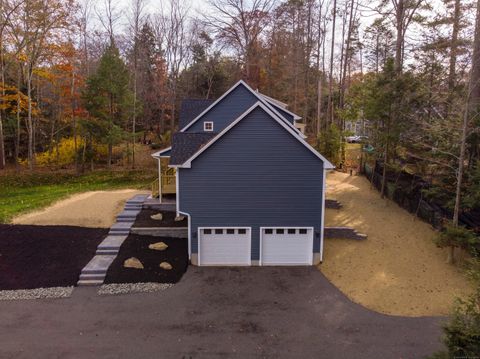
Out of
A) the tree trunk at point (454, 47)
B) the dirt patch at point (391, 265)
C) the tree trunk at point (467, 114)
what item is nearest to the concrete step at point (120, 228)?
the dirt patch at point (391, 265)

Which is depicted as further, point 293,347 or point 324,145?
point 324,145

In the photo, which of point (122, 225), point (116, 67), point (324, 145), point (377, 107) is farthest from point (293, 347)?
point (116, 67)

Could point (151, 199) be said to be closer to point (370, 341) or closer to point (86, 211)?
point (86, 211)

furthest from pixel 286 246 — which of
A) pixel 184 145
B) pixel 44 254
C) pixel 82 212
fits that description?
pixel 82 212

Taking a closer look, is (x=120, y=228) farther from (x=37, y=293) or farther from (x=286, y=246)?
(x=286, y=246)

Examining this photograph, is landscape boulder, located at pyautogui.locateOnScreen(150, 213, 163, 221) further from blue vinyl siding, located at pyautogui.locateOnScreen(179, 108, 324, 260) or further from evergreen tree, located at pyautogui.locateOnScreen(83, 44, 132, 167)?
evergreen tree, located at pyautogui.locateOnScreen(83, 44, 132, 167)

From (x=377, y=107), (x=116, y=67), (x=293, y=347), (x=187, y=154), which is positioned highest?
(x=116, y=67)

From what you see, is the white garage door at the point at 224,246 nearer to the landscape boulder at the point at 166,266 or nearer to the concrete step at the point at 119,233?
the landscape boulder at the point at 166,266
